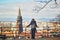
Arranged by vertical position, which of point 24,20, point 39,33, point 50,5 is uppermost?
point 50,5

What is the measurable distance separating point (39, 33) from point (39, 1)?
0.81 metres

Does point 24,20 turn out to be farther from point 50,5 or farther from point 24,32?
point 50,5

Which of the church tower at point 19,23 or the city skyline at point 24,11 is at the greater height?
the city skyline at point 24,11

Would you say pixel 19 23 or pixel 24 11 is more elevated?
pixel 24 11

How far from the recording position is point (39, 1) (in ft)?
15.0

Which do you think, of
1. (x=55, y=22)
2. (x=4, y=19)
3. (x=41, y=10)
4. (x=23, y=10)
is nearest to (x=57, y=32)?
Result: (x=55, y=22)

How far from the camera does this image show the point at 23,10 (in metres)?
4.46

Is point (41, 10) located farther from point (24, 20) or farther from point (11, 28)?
point (11, 28)

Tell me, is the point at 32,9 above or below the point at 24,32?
above

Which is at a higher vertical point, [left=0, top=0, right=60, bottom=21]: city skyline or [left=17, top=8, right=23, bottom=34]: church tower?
[left=0, top=0, right=60, bottom=21]: city skyline

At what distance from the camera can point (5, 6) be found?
4422 mm

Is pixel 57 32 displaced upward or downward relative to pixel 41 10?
downward

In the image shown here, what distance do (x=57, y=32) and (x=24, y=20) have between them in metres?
0.88

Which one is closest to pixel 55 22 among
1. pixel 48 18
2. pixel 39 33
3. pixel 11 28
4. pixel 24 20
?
pixel 48 18
